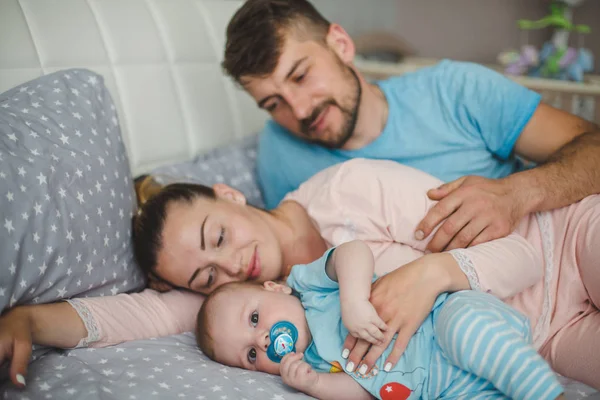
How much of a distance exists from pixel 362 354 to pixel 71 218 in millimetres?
702

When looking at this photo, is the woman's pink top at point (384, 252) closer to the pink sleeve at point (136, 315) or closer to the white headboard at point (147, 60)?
the pink sleeve at point (136, 315)

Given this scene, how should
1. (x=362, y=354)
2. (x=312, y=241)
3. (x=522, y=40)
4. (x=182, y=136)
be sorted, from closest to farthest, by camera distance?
(x=362, y=354)
(x=312, y=241)
(x=182, y=136)
(x=522, y=40)

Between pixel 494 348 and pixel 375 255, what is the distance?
45 cm

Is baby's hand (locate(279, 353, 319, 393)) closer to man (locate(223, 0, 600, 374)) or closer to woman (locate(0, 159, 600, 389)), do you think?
woman (locate(0, 159, 600, 389))

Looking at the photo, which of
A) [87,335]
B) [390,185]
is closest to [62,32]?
[87,335]

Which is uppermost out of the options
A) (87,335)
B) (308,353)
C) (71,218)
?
(71,218)

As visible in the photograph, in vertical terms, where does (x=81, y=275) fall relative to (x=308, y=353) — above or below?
above

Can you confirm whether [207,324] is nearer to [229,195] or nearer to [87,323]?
[87,323]

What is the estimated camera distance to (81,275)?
117 cm

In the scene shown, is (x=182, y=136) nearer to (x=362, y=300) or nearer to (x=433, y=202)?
(x=433, y=202)

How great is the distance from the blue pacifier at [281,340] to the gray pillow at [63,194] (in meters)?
0.46

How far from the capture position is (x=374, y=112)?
1.73m

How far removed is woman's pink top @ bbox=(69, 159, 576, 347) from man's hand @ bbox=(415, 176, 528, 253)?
4 centimetres

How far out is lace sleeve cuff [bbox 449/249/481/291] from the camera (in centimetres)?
108
